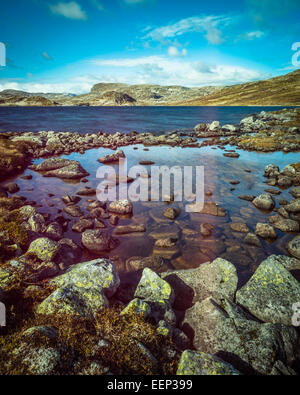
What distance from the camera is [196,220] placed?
14703 mm

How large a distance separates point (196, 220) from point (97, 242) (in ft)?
24.0

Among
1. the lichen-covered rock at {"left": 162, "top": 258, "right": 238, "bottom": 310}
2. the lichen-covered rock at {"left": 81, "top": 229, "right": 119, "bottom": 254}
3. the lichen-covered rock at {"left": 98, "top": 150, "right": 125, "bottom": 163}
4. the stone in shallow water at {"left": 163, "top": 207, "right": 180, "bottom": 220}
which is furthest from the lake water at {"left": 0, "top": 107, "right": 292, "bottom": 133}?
the lichen-covered rock at {"left": 162, "top": 258, "right": 238, "bottom": 310}

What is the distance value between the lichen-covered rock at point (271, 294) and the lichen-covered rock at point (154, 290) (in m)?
2.73

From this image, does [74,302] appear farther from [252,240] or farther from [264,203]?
[264,203]

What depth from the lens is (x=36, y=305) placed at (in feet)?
21.6

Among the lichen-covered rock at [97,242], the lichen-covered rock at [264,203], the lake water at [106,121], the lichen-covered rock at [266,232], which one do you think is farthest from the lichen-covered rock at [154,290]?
the lake water at [106,121]

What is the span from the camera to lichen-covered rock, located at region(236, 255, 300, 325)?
22.5 ft

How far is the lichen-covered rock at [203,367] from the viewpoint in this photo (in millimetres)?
4527

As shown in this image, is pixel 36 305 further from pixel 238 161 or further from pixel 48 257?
pixel 238 161

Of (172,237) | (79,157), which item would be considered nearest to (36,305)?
(172,237)

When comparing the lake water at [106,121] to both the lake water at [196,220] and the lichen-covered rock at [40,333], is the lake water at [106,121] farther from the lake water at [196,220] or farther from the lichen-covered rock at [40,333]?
the lichen-covered rock at [40,333]

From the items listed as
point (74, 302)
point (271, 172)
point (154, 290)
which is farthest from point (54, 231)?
point (271, 172)

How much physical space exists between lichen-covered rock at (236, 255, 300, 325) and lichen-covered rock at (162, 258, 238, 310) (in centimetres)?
55

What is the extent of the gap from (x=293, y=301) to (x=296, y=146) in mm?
40706
